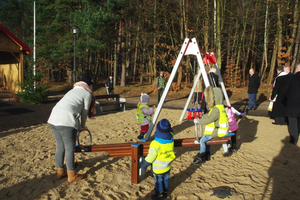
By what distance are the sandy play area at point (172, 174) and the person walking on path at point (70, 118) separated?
394 mm

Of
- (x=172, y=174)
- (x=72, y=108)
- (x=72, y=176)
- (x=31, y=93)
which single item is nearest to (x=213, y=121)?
(x=172, y=174)

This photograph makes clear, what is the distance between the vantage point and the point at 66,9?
24.2m

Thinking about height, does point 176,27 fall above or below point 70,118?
above

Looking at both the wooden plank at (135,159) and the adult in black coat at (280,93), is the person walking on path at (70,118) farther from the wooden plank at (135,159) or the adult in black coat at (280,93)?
the adult in black coat at (280,93)

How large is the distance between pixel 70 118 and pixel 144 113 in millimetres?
2433

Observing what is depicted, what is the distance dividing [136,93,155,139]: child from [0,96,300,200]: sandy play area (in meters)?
0.50

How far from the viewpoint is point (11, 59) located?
1775 cm

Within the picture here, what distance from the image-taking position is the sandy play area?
332cm

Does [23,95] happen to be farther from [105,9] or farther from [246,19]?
[246,19]

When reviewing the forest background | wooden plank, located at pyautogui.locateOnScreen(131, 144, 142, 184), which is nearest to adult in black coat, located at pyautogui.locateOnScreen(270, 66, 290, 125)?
wooden plank, located at pyautogui.locateOnScreen(131, 144, 142, 184)

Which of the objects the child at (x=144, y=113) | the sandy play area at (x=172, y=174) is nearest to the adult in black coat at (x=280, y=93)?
the sandy play area at (x=172, y=174)

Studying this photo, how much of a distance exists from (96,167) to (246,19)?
17.0 meters

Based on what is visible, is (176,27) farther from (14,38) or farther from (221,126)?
(221,126)

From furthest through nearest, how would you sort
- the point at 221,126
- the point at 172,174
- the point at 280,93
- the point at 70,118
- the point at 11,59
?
1. the point at 11,59
2. the point at 280,93
3. the point at 221,126
4. the point at 172,174
5. the point at 70,118
